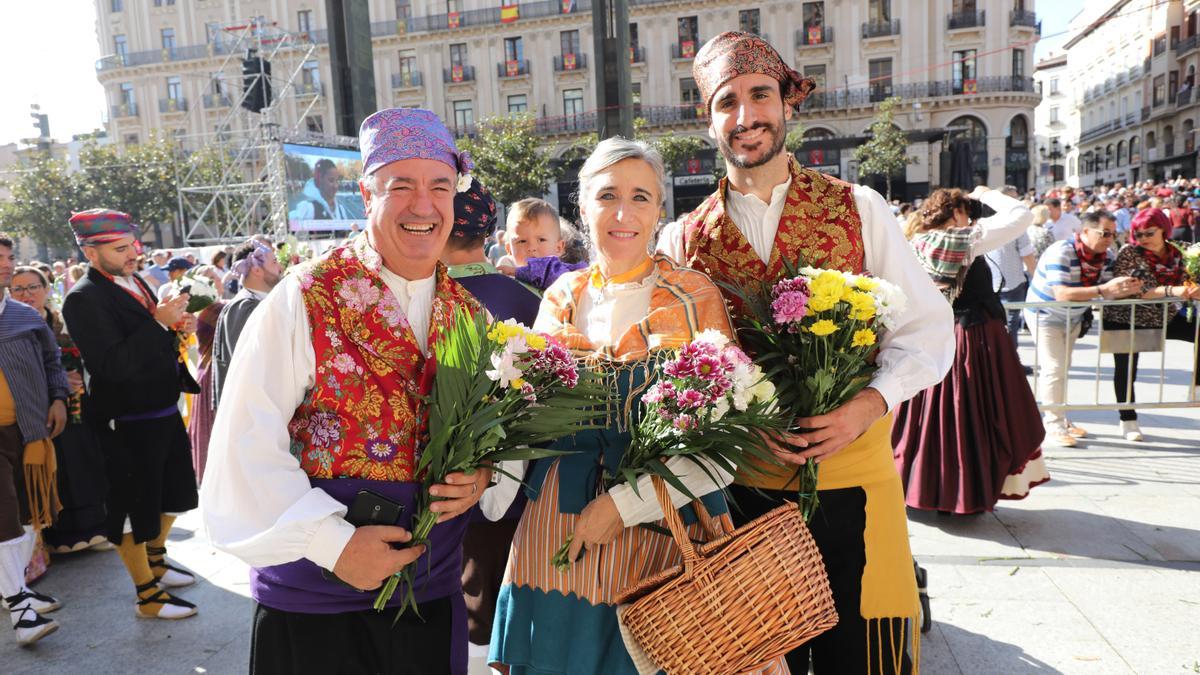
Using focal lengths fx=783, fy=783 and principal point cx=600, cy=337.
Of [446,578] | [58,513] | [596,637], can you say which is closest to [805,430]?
[596,637]

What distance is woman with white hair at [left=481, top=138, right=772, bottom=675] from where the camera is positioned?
197 cm

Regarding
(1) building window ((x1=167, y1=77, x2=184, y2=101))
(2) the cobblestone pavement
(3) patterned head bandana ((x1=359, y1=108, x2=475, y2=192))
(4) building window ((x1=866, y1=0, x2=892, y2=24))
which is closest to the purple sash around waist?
(3) patterned head bandana ((x1=359, y1=108, x2=475, y2=192))

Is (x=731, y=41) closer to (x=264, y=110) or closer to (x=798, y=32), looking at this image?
(x=264, y=110)

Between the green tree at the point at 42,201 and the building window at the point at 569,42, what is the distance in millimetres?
24200

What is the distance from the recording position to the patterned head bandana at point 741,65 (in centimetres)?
233

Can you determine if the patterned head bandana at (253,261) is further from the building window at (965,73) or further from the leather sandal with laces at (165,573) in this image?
the building window at (965,73)

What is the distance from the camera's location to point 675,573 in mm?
1839

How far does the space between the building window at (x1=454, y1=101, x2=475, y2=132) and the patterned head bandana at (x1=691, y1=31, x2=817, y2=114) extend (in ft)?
130

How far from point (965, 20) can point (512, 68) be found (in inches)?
853

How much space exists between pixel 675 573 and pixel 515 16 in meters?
40.7

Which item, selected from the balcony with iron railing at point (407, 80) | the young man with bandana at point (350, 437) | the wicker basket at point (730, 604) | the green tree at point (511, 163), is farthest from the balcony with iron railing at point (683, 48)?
the wicker basket at point (730, 604)

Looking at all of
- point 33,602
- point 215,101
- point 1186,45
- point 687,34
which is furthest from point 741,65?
point 1186,45

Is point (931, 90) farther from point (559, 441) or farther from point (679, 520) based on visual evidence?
point (679, 520)

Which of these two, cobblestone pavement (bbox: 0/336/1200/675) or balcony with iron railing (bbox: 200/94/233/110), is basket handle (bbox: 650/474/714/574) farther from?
balcony with iron railing (bbox: 200/94/233/110)
